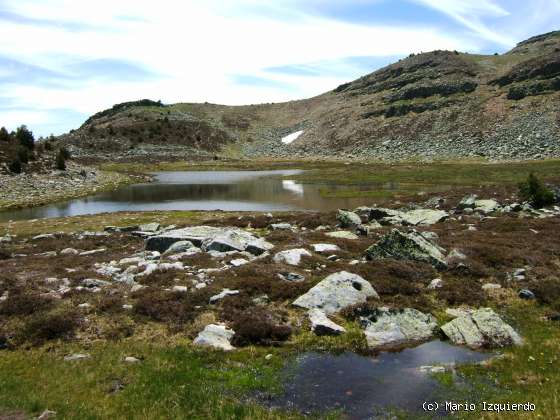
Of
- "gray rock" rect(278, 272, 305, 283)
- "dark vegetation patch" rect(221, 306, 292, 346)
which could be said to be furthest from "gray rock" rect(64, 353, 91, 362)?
"gray rock" rect(278, 272, 305, 283)

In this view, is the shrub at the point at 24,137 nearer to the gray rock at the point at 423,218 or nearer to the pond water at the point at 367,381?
the gray rock at the point at 423,218

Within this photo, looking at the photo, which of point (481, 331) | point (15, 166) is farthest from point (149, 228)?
point (15, 166)

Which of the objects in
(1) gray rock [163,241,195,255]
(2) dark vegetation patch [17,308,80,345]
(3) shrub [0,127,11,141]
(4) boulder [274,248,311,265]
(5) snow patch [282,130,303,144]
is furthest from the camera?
(5) snow patch [282,130,303,144]

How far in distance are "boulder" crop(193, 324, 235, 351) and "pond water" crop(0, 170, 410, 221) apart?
42.4 m

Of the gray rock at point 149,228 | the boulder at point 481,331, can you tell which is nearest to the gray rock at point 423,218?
the gray rock at point 149,228

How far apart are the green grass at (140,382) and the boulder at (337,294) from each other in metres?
3.44

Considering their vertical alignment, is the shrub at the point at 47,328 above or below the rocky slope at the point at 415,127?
below

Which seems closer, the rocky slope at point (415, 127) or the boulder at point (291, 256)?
the boulder at point (291, 256)

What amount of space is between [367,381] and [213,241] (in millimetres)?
14738

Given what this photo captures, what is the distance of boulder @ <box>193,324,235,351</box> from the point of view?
48.4ft

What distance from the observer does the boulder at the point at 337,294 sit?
56.9 ft

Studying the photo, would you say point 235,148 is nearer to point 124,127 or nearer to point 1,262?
point 124,127


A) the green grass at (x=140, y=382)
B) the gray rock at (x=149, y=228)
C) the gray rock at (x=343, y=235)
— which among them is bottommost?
the gray rock at (x=149, y=228)

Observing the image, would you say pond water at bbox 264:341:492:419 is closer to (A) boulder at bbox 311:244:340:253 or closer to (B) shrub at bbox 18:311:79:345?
(B) shrub at bbox 18:311:79:345
